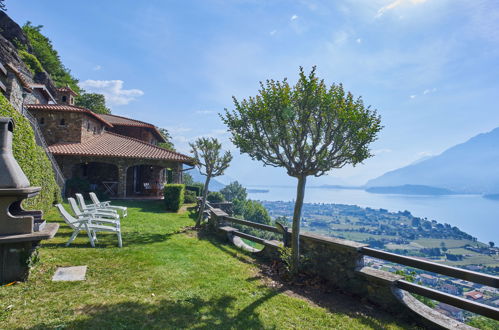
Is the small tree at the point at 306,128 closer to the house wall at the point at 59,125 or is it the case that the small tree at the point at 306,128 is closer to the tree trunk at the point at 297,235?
the tree trunk at the point at 297,235

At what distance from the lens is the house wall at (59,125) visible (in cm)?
1970

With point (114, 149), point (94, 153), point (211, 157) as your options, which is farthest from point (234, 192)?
point (211, 157)

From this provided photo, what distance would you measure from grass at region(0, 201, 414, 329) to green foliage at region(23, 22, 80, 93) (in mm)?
39559

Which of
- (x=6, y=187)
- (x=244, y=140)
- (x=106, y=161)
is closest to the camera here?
(x=6, y=187)

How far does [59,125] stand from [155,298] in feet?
70.2

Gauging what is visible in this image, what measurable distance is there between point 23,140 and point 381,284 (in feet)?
39.3

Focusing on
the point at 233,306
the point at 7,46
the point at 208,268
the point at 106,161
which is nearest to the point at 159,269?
the point at 208,268

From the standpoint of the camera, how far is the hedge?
8.30 m

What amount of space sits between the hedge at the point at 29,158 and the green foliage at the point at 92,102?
3008 centimetres

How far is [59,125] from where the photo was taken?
20.0 m

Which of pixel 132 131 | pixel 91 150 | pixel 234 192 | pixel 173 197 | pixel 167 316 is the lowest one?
pixel 234 192

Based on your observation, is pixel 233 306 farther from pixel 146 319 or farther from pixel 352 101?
pixel 352 101

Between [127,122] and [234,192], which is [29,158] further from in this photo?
[234,192]

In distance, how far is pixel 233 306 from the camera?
4480mm
